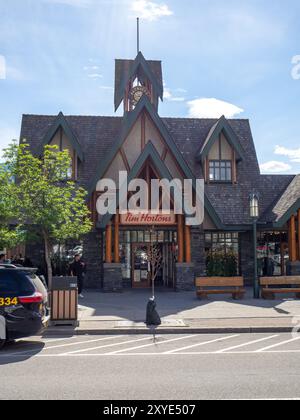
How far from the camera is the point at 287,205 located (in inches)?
890

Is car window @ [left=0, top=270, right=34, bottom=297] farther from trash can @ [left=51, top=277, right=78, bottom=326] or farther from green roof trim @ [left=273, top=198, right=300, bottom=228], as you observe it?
green roof trim @ [left=273, top=198, right=300, bottom=228]

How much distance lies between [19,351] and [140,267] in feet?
46.0

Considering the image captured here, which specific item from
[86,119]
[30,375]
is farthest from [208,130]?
[30,375]

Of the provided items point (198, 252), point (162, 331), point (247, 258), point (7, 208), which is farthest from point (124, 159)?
point (162, 331)

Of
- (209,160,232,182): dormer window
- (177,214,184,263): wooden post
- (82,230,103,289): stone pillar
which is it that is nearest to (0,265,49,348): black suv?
(177,214,184,263): wooden post

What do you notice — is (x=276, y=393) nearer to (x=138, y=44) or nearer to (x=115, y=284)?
(x=115, y=284)

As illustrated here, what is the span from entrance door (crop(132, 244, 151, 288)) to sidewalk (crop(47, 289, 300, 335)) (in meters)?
3.50

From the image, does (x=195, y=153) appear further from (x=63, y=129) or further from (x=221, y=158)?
(x=63, y=129)

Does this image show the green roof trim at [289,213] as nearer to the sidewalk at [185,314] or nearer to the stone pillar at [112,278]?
the sidewalk at [185,314]

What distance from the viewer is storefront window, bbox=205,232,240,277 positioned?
23531 mm

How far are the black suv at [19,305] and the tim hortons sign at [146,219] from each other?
10875mm

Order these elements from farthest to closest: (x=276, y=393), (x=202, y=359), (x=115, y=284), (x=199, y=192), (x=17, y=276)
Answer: (x=199, y=192) → (x=115, y=284) → (x=17, y=276) → (x=202, y=359) → (x=276, y=393)

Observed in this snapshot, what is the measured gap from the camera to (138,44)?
29984 millimetres

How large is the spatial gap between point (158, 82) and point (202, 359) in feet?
75.3
